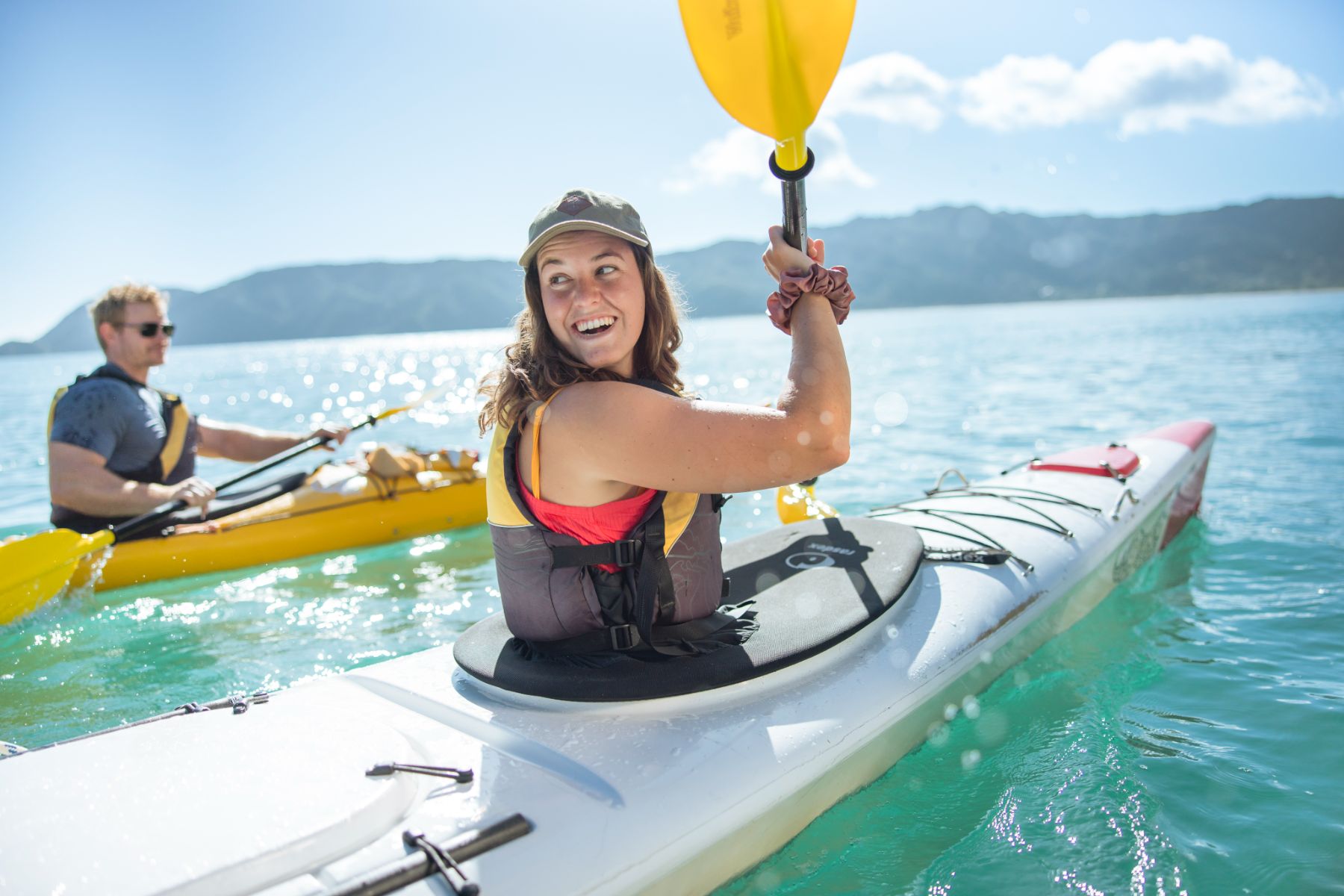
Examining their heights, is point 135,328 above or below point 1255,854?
above

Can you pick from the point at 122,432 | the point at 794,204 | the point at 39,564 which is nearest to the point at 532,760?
the point at 794,204

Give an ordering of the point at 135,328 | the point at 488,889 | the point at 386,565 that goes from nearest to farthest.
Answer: the point at 488,889, the point at 135,328, the point at 386,565

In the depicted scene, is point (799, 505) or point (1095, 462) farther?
point (1095, 462)

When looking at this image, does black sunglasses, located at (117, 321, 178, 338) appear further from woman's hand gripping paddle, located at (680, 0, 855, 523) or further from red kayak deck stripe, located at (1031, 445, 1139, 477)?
red kayak deck stripe, located at (1031, 445, 1139, 477)

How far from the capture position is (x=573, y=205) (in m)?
2.00

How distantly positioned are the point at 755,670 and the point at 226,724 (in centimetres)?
141

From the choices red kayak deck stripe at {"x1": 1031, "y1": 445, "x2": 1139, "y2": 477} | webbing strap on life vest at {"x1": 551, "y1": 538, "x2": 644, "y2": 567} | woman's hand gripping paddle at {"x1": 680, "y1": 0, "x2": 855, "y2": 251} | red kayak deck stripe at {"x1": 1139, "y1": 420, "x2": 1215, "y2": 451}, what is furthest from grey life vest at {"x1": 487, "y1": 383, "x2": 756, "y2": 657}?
red kayak deck stripe at {"x1": 1139, "y1": 420, "x2": 1215, "y2": 451}

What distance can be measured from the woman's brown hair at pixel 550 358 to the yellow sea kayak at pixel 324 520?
4339 mm

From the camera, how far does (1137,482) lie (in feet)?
16.4

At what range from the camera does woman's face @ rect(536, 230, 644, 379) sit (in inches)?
80.7

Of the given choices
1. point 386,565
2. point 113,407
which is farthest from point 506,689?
point 113,407

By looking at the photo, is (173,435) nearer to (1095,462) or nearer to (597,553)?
(597,553)

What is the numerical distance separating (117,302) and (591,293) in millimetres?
4893

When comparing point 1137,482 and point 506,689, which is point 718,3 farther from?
point 1137,482
